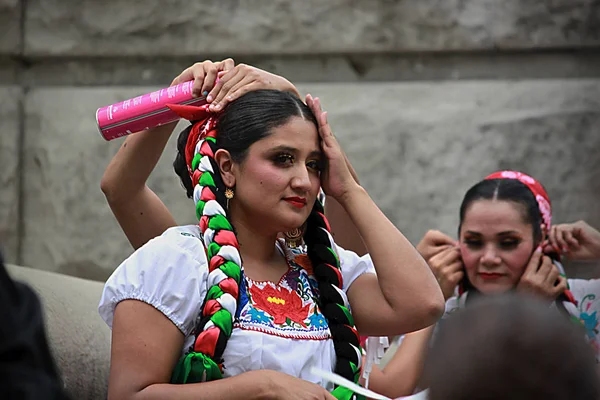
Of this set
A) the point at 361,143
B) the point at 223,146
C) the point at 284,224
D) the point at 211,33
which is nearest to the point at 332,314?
the point at 284,224

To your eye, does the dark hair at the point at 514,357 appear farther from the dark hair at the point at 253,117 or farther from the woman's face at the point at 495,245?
the woman's face at the point at 495,245

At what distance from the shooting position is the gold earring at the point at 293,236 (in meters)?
2.87

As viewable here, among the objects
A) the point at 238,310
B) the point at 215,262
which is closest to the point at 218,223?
the point at 215,262

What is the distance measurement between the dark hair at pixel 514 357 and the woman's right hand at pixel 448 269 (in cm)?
232

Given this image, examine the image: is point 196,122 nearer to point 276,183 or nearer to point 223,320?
point 276,183

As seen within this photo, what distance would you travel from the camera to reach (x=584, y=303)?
12.4ft

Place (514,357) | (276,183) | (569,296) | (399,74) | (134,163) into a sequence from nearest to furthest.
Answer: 1. (514,357)
2. (276,183)
3. (134,163)
4. (569,296)
5. (399,74)

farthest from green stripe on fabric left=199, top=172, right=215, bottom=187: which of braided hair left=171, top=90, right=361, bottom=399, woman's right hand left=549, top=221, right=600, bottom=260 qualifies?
woman's right hand left=549, top=221, right=600, bottom=260

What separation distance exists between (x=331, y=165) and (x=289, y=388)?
0.71 meters

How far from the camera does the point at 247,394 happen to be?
236cm

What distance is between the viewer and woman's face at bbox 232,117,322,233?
2678 mm

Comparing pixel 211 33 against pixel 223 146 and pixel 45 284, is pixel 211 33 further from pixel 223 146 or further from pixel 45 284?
pixel 223 146

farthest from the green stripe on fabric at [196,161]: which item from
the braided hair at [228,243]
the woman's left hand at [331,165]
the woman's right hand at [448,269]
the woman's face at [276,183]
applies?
the woman's right hand at [448,269]

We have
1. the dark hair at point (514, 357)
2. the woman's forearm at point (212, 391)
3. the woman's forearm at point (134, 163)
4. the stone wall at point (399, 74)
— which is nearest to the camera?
the dark hair at point (514, 357)
